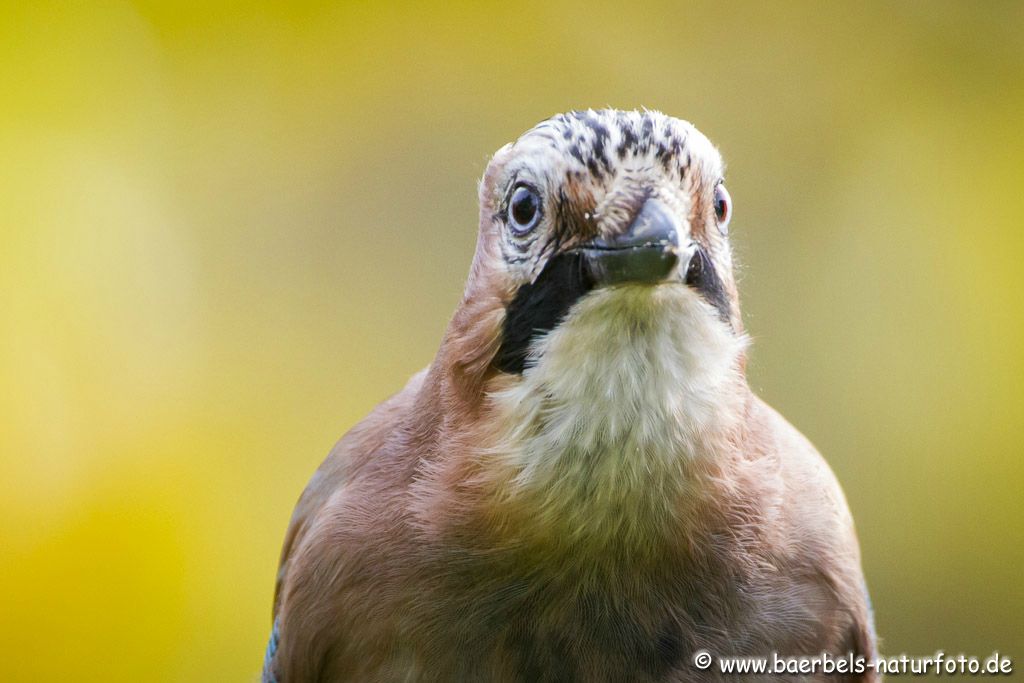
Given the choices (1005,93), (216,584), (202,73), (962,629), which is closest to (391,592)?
(216,584)

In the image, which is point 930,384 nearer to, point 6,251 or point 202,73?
point 202,73

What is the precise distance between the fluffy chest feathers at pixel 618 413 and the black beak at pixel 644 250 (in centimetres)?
3

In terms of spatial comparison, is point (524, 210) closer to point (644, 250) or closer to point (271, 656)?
point (644, 250)

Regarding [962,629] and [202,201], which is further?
[202,201]

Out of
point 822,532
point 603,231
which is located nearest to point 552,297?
point 603,231

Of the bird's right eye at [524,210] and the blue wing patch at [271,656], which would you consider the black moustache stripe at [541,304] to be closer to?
the bird's right eye at [524,210]

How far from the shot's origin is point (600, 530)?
2.15 meters

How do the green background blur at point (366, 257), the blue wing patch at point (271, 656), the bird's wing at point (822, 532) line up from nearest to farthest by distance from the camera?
the bird's wing at point (822, 532) → the blue wing patch at point (271, 656) → the green background blur at point (366, 257)

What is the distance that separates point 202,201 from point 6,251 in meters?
0.90

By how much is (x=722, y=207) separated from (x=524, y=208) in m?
0.38

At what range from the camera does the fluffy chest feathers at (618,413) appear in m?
2.03

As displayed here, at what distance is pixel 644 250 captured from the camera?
1.92 m

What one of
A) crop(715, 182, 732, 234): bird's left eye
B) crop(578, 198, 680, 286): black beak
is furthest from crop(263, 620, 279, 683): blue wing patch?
crop(715, 182, 732, 234): bird's left eye

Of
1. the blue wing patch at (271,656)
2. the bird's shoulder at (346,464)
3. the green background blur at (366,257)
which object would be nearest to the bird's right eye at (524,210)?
the bird's shoulder at (346,464)
